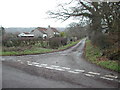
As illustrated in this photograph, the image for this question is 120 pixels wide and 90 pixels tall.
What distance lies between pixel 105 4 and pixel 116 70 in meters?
6.56

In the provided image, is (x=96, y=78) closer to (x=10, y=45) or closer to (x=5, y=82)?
(x=5, y=82)

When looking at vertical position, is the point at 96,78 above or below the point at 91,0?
below

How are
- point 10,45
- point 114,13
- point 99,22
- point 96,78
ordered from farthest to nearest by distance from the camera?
point 10,45
point 99,22
point 114,13
point 96,78

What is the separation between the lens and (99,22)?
11820 millimetres

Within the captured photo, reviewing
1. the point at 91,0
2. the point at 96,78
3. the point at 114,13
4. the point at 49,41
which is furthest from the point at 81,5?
the point at 96,78

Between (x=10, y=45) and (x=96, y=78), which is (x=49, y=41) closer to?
(x=10, y=45)

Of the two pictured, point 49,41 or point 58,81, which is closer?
point 58,81

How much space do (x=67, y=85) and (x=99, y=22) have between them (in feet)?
29.8

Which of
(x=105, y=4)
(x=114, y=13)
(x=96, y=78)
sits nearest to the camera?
(x=96, y=78)

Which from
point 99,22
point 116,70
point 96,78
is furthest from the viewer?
point 99,22

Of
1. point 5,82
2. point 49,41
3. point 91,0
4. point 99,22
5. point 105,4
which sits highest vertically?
point 91,0

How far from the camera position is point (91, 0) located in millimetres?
11891

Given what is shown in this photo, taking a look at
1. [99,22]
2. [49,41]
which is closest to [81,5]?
[99,22]

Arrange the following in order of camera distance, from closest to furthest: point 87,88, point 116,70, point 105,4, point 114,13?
point 87,88 → point 116,70 → point 114,13 → point 105,4
